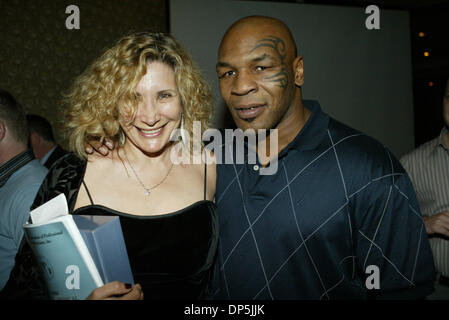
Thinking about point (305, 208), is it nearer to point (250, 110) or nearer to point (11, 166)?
point (250, 110)

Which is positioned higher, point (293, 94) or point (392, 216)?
point (293, 94)

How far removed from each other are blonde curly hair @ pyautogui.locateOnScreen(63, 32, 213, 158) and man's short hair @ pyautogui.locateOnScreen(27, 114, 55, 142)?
1996mm

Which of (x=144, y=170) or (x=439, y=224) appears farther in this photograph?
(x=439, y=224)

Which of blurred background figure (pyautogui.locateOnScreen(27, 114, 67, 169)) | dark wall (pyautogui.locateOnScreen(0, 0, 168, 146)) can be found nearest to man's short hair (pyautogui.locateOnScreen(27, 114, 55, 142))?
blurred background figure (pyautogui.locateOnScreen(27, 114, 67, 169))

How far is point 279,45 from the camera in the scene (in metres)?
1.40

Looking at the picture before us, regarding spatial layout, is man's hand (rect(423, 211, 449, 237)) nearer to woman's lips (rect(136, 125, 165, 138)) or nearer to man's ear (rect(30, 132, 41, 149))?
woman's lips (rect(136, 125, 165, 138))

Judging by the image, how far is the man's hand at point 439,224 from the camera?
1722mm

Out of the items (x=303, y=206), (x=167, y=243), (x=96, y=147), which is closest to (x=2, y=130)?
(x=96, y=147)

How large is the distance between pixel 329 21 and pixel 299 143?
2.65 m

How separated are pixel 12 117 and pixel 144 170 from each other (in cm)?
91

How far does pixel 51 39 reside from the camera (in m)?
3.46

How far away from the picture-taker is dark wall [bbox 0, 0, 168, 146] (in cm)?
336
